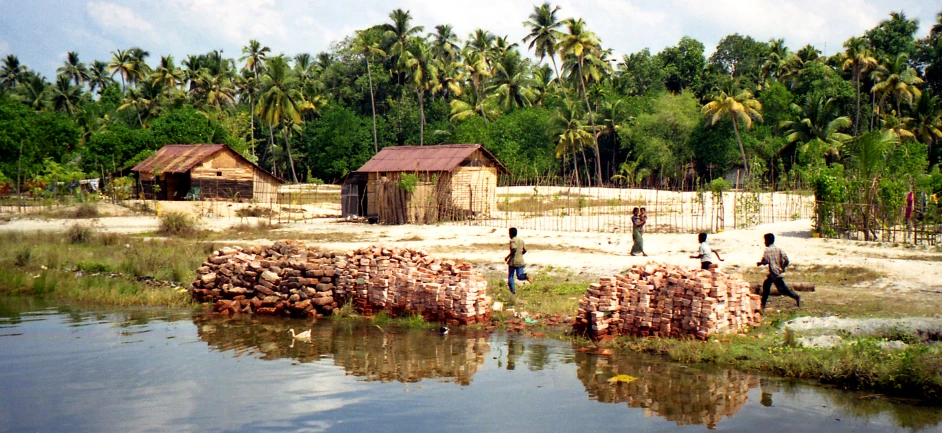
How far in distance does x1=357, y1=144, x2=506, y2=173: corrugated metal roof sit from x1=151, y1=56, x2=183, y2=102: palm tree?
3880 centimetres

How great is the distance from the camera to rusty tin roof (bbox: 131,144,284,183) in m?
42.5

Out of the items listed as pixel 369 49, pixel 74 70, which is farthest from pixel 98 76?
pixel 369 49

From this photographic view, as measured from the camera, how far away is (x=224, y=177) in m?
43.5

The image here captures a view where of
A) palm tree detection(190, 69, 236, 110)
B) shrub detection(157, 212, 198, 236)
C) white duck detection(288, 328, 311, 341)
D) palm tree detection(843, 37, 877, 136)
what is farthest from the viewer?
palm tree detection(190, 69, 236, 110)

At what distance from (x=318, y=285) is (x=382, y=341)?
2.75 metres

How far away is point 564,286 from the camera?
56.4 feet

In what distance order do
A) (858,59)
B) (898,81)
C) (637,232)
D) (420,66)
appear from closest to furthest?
(637,232) → (898,81) → (858,59) → (420,66)

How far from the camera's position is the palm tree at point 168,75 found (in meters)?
68.9

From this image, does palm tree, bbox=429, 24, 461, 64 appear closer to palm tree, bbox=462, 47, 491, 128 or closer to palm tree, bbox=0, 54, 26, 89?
palm tree, bbox=462, 47, 491, 128

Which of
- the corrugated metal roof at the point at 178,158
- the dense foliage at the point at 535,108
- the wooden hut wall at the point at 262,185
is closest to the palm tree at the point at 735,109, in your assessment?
the dense foliage at the point at 535,108

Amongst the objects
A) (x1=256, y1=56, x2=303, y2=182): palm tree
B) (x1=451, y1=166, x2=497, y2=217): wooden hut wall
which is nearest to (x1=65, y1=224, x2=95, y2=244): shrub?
(x1=451, y1=166, x2=497, y2=217): wooden hut wall

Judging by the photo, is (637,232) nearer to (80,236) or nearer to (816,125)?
(80,236)

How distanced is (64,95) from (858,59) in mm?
65123

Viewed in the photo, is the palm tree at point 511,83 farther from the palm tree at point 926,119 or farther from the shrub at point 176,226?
the shrub at point 176,226
